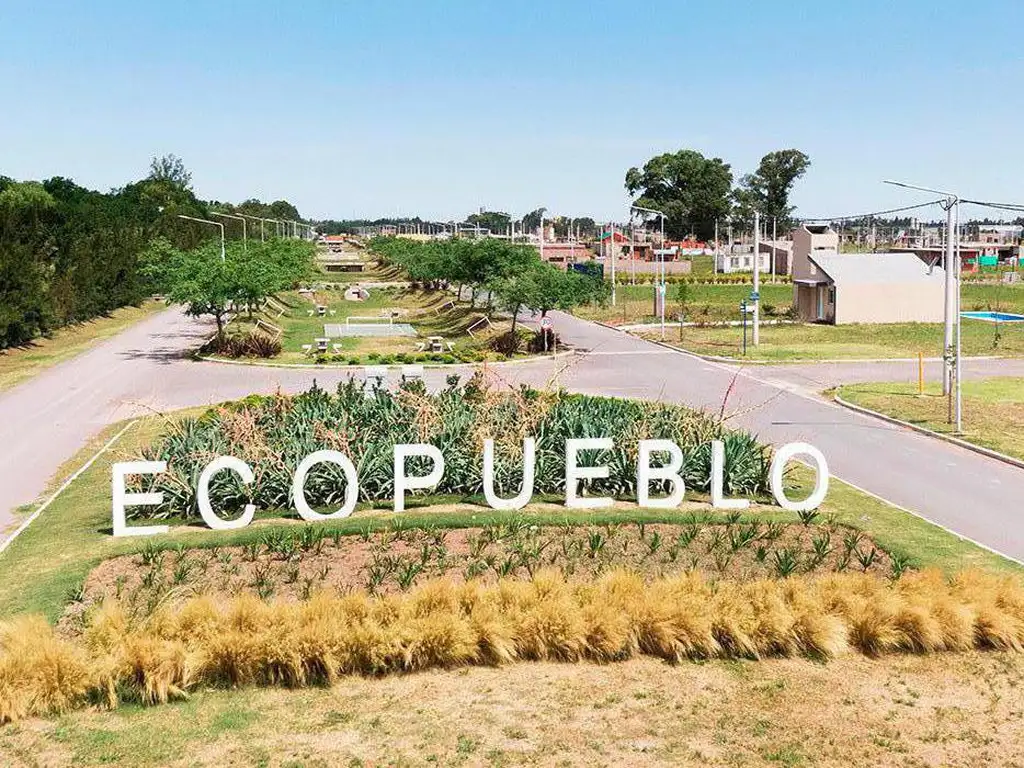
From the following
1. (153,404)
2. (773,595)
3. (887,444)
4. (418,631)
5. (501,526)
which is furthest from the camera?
(153,404)

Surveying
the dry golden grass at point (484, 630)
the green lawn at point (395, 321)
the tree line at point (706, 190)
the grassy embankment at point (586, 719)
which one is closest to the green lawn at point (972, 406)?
the dry golden grass at point (484, 630)

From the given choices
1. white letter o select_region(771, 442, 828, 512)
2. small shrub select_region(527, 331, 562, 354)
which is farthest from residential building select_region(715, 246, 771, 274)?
white letter o select_region(771, 442, 828, 512)

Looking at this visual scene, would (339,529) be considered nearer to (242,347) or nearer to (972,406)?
(972,406)

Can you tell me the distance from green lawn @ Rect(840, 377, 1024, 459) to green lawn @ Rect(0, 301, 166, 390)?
76.2 feet

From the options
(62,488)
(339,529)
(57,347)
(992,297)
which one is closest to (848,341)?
(992,297)

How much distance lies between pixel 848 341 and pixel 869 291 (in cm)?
731

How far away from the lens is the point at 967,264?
10894cm

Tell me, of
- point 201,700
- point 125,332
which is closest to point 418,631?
point 201,700

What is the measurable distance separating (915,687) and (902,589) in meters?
1.58

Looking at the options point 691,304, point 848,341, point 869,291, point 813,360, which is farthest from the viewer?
point 691,304

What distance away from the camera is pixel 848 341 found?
4159 cm

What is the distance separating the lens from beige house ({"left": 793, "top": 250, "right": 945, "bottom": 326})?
47.8 m

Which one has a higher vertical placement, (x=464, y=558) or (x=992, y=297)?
(x=992, y=297)

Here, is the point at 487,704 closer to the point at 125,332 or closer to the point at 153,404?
the point at 153,404
